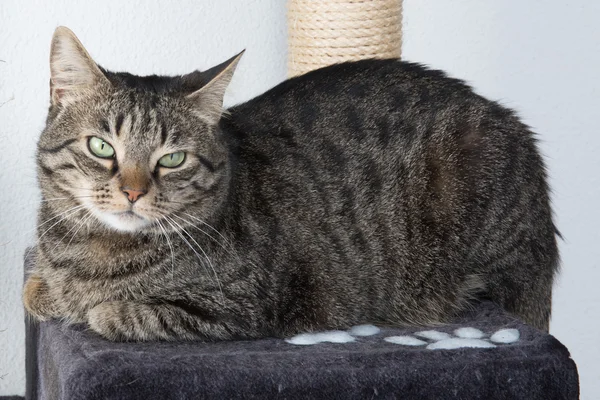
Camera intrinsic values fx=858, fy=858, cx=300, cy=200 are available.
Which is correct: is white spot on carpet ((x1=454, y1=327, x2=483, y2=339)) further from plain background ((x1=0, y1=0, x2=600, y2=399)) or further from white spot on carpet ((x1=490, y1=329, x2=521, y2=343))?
plain background ((x1=0, y1=0, x2=600, y2=399))

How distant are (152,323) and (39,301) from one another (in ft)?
1.02

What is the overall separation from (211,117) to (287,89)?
1.07 ft

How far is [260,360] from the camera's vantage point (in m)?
1.46

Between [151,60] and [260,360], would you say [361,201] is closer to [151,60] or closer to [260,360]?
[260,360]

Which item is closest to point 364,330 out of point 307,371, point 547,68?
point 307,371

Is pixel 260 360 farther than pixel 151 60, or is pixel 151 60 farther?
pixel 151 60

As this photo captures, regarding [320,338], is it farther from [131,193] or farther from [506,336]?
[131,193]

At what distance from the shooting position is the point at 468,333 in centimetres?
169

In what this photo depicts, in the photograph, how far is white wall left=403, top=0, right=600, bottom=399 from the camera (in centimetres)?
280

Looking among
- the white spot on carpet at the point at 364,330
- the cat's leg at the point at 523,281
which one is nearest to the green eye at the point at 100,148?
the white spot on carpet at the point at 364,330

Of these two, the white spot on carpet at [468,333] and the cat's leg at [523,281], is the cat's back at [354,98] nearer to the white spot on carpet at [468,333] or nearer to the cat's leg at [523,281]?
the cat's leg at [523,281]

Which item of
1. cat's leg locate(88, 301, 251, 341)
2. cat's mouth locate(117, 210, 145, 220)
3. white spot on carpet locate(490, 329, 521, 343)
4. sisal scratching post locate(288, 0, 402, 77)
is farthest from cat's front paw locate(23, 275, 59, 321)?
sisal scratching post locate(288, 0, 402, 77)

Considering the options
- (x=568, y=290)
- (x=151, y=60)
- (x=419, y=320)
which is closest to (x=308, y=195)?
(x=419, y=320)

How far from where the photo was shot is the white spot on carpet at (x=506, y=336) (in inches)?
62.6
